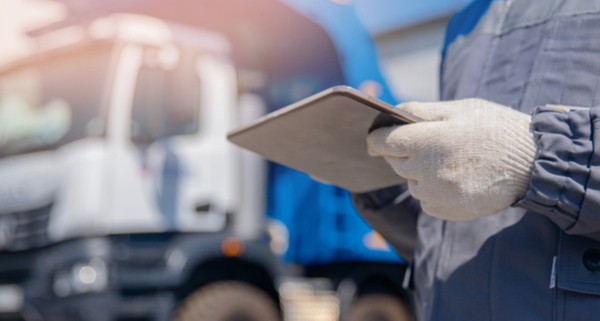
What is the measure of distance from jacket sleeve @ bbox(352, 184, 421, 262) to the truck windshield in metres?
1.86

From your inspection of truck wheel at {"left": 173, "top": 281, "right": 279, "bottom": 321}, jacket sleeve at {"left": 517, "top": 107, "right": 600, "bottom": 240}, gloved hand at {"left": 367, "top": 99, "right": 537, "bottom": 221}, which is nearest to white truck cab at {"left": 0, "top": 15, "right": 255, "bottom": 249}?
truck wheel at {"left": 173, "top": 281, "right": 279, "bottom": 321}

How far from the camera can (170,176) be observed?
2.78 meters

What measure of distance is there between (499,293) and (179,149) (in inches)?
87.4

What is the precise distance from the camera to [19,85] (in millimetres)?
3162

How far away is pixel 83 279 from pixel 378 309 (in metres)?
2.07

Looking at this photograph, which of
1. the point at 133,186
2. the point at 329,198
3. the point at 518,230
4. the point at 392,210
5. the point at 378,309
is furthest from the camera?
the point at 378,309

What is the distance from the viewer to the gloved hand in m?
0.81

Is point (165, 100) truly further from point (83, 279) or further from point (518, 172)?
point (518, 172)

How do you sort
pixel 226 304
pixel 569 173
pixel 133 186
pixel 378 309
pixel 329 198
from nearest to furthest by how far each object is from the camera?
pixel 569 173
pixel 133 186
pixel 226 304
pixel 329 198
pixel 378 309

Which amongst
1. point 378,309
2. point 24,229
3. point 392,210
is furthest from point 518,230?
point 378,309

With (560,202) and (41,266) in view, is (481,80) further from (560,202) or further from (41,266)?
(41,266)

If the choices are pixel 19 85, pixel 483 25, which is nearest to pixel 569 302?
pixel 483 25

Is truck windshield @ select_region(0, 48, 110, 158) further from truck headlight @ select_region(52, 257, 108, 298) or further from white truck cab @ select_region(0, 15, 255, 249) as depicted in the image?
truck headlight @ select_region(52, 257, 108, 298)

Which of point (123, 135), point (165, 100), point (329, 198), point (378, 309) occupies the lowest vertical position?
point (378, 309)
